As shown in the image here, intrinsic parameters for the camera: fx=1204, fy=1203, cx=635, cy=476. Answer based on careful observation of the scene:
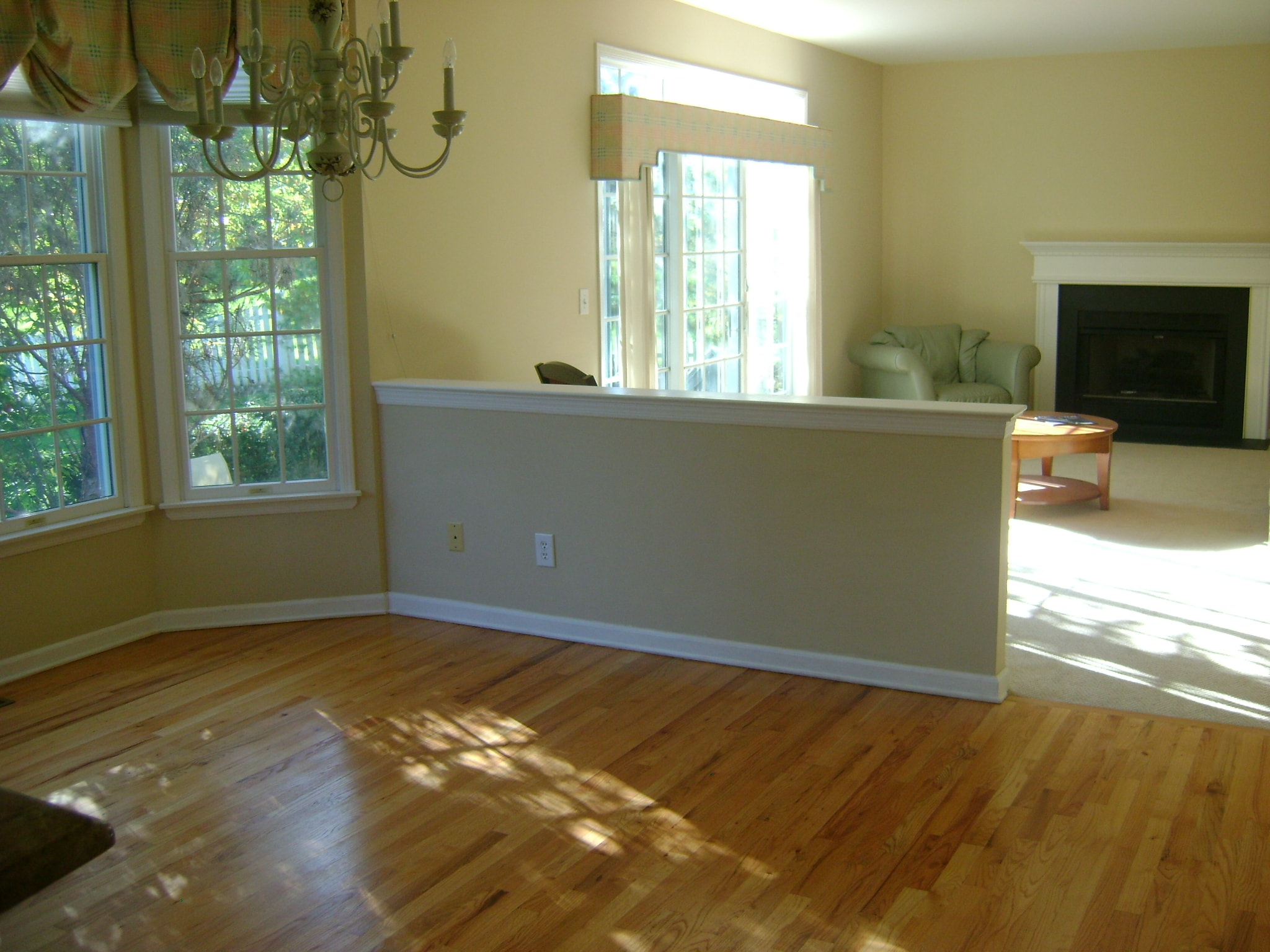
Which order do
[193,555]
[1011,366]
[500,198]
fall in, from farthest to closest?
[1011,366]
[500,198]
[193,555]

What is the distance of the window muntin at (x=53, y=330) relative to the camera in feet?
12.7

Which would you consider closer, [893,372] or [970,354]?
[893,372]

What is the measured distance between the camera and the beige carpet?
3.82 m

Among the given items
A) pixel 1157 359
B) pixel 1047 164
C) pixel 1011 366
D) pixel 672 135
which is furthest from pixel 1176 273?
pixel 672 135

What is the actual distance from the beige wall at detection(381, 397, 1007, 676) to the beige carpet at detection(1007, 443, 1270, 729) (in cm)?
50

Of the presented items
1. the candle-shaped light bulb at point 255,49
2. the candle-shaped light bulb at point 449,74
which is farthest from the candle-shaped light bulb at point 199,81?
the candle-shaped light bulb at point 449,74

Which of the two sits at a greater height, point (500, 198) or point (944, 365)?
point (500, 198)

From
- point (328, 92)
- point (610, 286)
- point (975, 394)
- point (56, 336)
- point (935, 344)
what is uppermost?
point (328, 92)

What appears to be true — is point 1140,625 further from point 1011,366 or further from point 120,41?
point 120,41

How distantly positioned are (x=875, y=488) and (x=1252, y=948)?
1.69 meters

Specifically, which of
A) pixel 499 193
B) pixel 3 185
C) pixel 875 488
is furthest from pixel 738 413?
pixel 3 185

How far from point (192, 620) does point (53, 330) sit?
1.17 m

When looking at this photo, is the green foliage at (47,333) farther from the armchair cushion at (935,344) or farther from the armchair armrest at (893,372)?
the armchair cushion at (935,344)

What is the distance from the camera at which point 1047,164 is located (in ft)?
27.8
